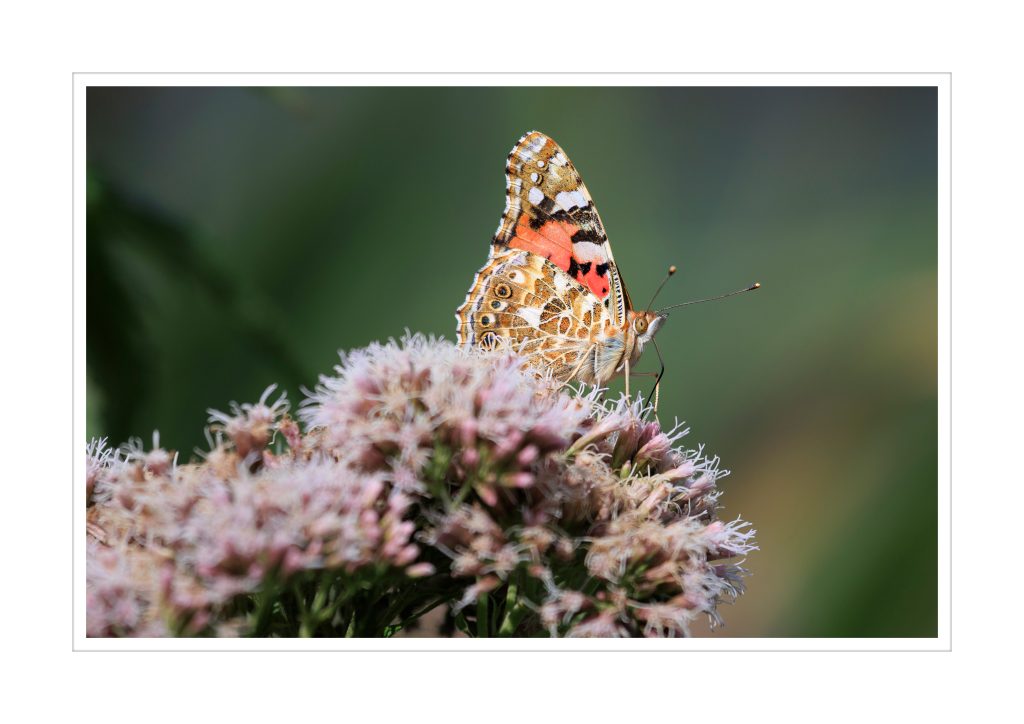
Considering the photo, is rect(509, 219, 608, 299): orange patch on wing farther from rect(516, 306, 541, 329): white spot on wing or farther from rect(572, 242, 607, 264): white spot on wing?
rect(516, 306, 541, 329): white spot on wing

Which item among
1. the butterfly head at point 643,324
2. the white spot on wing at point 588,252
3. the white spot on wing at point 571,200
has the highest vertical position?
the white spot on wing at point 571,200

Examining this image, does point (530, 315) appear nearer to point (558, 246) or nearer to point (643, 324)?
point (558, 246)

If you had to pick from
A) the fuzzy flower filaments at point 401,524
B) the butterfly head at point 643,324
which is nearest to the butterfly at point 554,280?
the butterfly head at point 643,324

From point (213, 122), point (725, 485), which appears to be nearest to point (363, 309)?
point (213, 122)

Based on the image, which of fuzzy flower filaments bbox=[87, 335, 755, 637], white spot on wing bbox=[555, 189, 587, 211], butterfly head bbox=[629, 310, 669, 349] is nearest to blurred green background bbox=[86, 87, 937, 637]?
butterfly head bbox=[629, 310, 669, 349]

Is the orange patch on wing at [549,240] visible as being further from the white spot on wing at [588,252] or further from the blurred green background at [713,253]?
the blurred green background at [713,253]
